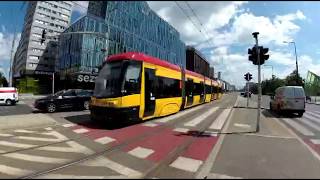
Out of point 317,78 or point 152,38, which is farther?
point 152,38

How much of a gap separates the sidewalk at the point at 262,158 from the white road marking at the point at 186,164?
325 millimetres

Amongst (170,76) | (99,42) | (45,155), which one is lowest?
(45,155)

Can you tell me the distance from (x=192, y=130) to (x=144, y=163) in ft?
21.1

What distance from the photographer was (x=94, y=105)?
16.2 m

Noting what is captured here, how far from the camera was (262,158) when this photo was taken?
9.50 meters

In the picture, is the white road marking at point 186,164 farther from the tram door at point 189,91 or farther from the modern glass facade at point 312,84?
the modern glass facade at point 312,84

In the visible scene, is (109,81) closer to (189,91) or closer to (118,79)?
(118,79)

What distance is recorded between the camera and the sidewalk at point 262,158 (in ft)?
25.9

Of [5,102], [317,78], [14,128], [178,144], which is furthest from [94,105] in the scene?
[317,78]

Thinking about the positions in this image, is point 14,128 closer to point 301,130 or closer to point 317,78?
point 301,130

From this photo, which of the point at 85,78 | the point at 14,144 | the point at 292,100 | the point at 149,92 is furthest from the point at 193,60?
the point at 14,144

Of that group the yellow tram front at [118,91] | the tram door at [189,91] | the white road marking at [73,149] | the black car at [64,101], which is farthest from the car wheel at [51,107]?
the white road marking at [73,149]

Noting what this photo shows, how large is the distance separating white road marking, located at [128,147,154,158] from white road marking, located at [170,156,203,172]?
0.97 m

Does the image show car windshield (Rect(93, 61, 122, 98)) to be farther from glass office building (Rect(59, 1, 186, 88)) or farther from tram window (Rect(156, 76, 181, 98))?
→ glass office building (Rect(59, 1, 186, 88))
